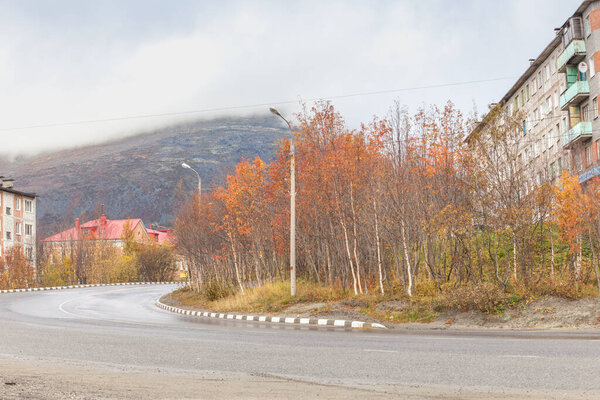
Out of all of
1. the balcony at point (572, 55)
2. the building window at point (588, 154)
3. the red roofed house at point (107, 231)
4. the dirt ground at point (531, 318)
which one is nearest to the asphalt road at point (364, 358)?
the dirt ground at point (531, 318)

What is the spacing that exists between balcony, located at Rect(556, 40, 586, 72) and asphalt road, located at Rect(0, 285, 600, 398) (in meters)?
45.8

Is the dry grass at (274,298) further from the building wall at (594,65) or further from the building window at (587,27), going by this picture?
the building window at (587,27)

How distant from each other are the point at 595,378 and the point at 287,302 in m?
20.6

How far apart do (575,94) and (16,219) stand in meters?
80.1

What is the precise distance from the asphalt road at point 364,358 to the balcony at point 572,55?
45.8m

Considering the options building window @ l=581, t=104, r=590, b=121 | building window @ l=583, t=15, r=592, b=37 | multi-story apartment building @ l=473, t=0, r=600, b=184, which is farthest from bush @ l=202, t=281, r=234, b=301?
building window @ l=583, t=15, r=592, b=37

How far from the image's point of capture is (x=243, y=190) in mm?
36531

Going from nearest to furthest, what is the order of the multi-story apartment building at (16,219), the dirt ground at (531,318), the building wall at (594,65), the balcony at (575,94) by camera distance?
the dirt ground at (531,318)
the building wall at (594,65)
the balcony at (575,94)
the multi-story apartment building at (16,219)

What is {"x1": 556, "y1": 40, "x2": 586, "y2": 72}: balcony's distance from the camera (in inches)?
2239

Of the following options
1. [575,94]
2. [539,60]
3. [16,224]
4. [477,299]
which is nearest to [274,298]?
[477,299]

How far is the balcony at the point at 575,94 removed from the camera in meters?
56.1

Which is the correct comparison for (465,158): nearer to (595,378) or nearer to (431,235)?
(431,235)

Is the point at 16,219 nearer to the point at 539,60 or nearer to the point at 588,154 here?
the point at 539,60

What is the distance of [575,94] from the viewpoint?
56.5m
